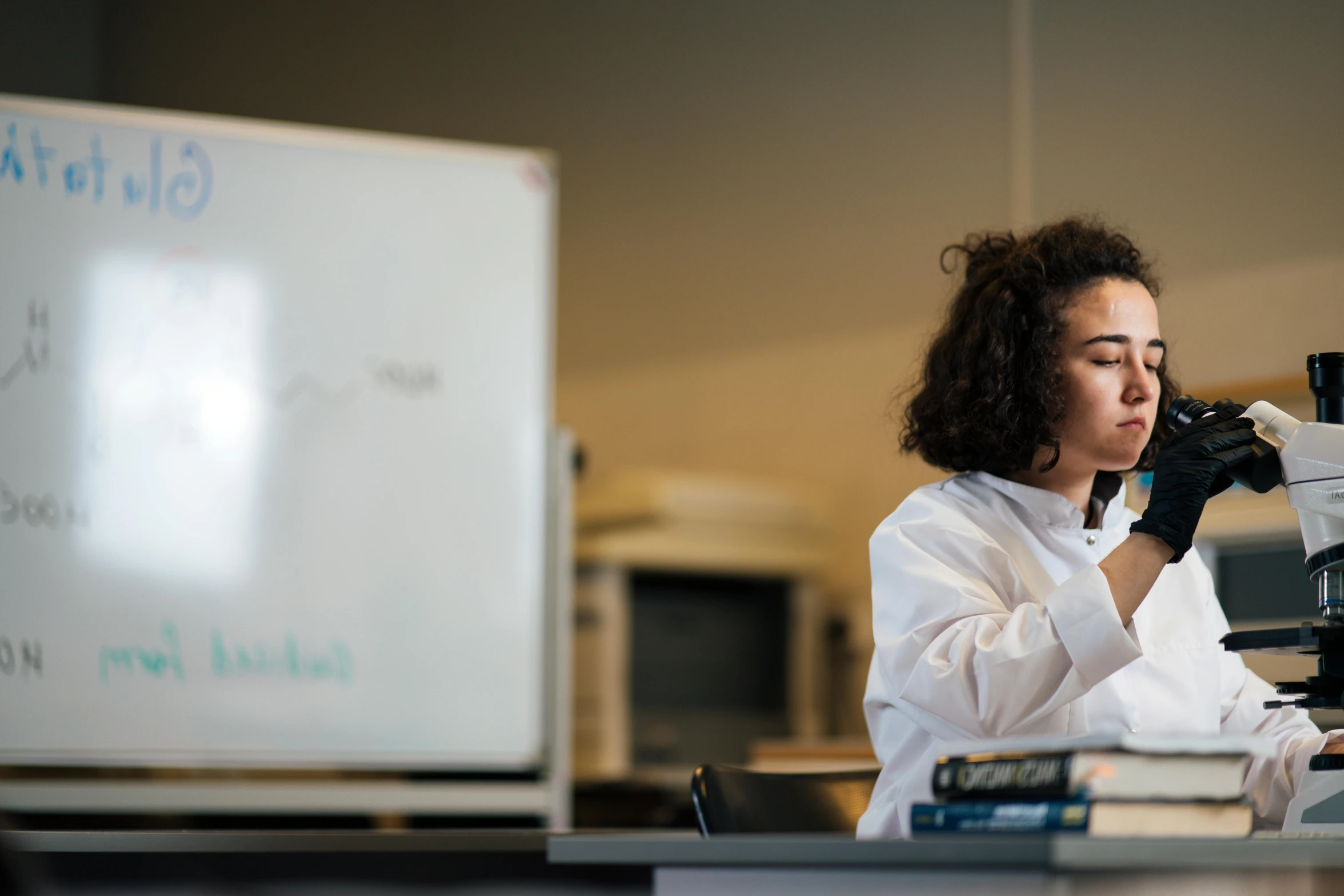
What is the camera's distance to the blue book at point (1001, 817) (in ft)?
2.31

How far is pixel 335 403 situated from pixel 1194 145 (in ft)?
4.17

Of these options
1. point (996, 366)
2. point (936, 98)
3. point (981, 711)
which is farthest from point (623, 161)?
point (981, 711)

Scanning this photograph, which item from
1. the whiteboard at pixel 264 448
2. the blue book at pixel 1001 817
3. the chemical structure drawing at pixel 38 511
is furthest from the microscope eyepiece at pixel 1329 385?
the chemical structure drawing at pixel 38 511

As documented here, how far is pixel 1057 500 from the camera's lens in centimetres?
127

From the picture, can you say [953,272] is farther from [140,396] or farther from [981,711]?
[140,396]

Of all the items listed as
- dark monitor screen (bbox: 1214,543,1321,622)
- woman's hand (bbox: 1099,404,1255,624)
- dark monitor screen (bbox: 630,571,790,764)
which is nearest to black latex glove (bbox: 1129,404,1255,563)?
woman's hand (bbox: 1099,404,1255,624)

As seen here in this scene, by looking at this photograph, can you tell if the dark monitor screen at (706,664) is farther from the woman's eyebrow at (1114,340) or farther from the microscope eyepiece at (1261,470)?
→ the microscope eyepiece at (1261,470)

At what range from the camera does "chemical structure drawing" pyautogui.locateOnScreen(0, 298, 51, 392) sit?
198 centimetres

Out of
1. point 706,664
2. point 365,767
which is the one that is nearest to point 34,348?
point 365,767

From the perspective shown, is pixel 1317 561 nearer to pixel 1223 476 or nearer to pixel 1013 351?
pixel 1223 476

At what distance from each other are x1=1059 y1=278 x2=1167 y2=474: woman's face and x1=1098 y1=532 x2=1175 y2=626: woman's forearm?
191 mm

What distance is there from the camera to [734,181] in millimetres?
3316

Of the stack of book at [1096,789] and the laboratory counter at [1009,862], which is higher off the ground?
the stack of book at [1096,789]

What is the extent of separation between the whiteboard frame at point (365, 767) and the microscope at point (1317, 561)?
4.27 feet
